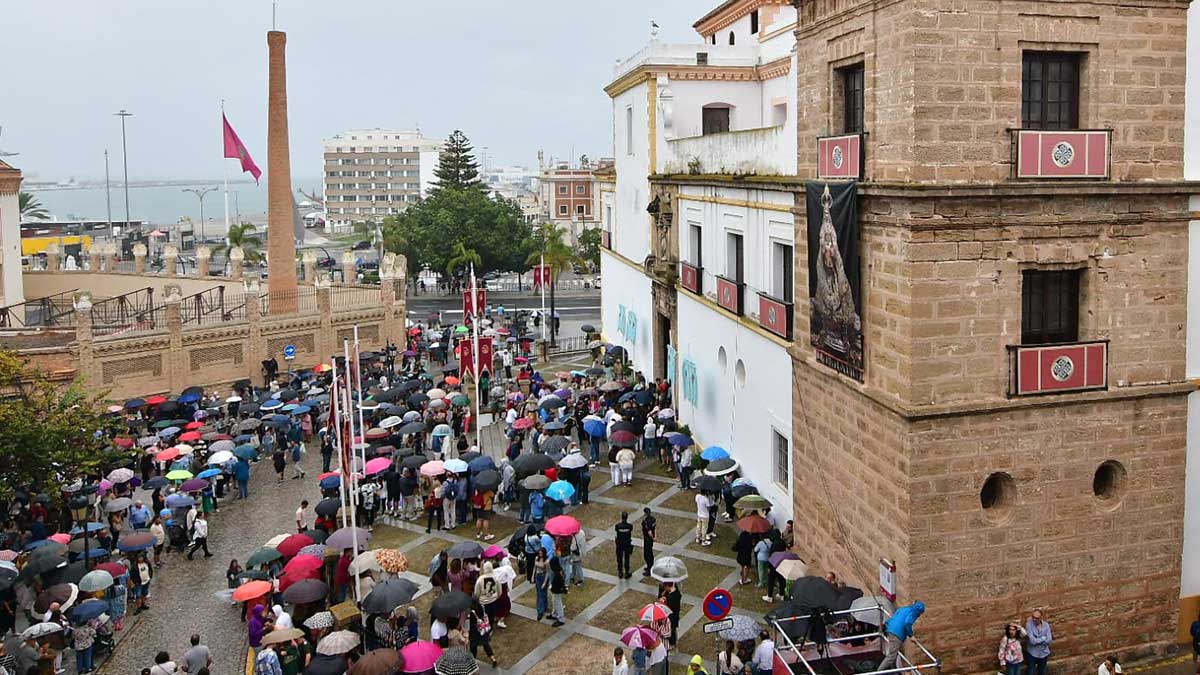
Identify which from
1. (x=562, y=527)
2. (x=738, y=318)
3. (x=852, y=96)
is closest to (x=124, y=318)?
(x=738, y=318)

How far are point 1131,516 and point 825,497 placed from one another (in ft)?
15.7

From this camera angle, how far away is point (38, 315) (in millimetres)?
43625

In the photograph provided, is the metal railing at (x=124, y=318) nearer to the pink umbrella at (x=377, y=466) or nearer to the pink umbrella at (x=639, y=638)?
the pink umbrella at (x=377, y=466)

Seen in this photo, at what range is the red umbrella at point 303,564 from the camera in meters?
18.6

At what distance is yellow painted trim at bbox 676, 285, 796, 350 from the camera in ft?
69.8

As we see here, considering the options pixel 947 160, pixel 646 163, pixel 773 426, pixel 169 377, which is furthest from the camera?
pixel 169 377

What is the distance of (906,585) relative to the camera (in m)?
15.2

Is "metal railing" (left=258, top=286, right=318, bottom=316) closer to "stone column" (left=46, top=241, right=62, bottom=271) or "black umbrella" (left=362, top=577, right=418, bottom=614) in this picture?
"stone column" (left=46, top=241, right=62, bottom=271)

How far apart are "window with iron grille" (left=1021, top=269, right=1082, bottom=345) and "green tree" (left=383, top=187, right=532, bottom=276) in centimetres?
5423

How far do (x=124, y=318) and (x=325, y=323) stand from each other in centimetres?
774

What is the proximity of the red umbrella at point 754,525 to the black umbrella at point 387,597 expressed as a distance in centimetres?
640

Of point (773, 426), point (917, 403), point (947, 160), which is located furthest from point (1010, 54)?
point (773, 426)

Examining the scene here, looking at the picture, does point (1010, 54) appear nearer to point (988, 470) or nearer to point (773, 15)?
point (988, 470)

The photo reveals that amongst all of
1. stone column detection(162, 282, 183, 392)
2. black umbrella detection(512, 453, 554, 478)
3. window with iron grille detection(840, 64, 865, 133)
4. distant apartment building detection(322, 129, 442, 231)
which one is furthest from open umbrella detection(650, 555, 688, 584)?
distant apartment building detection(322, 129, 442, 231)
